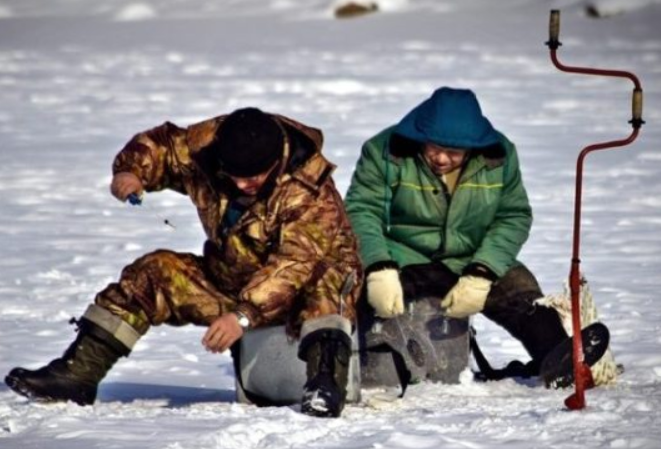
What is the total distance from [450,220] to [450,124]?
1.23 feet

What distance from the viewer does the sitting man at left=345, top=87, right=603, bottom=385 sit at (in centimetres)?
577

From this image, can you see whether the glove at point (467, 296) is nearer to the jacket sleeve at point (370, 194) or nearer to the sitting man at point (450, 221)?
the sitting man at point (450, 221)

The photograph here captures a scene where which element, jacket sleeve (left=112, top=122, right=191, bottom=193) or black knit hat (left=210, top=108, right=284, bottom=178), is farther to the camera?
jacket sleeve (left=112, top=122, right=191, bottom=193)

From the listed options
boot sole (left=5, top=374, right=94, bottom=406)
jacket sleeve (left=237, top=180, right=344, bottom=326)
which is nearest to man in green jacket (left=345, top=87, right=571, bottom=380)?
jacket sleeve (left=237, top=180, right=344, bottom=326)

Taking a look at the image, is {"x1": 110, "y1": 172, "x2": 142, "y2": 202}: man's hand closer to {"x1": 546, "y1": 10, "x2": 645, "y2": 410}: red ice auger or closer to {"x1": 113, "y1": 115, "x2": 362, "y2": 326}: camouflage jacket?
{"x1": 113, "y1": 115, "x2": 362, "y2": 326}: camouflage jacket

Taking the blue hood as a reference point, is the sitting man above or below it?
below

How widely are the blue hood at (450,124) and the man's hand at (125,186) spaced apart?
951mm

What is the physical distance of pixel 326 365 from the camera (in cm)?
527

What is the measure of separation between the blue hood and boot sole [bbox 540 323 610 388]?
0.72 m

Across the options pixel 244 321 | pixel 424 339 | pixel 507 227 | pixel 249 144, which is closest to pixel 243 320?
pixel 244 321

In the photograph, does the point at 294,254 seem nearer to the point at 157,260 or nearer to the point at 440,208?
the point at 157,260

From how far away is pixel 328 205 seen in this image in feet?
18.0

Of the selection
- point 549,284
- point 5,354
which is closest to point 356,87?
point 549,284

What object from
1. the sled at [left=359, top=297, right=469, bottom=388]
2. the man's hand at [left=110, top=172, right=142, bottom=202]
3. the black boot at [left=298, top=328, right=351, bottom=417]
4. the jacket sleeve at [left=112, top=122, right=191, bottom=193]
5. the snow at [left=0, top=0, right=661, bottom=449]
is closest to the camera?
the snow at [left=0, top=0, right=661, bottom=449]
